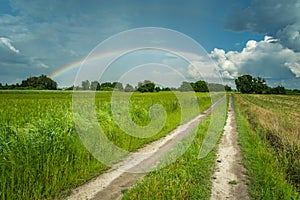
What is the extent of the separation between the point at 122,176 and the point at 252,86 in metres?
155

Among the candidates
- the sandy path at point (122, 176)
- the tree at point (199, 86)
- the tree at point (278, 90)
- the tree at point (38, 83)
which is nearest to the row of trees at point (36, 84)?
the tree at point (38, 83)

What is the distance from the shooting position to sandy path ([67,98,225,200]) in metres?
5.46

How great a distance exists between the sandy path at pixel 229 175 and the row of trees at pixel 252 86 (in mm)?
136235

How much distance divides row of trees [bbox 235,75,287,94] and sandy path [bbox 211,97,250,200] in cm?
13624

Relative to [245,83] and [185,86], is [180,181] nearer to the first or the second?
[185,86]

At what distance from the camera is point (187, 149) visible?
8656 mm

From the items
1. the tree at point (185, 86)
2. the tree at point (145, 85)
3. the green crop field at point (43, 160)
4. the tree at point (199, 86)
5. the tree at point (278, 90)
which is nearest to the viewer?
the green crop field at point (43, 160)

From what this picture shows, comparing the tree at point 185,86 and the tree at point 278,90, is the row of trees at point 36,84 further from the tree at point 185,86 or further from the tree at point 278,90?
the tree at point 278,90

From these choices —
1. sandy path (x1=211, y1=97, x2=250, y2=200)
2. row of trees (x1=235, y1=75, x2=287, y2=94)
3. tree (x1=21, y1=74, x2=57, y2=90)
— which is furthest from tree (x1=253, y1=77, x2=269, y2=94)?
sandy path (x1=211, y1=97, x2=250, y2=200)

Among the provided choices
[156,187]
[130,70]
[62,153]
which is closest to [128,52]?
[130,70]

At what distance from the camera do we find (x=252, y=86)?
147875 mm

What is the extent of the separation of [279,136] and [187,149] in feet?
11.5

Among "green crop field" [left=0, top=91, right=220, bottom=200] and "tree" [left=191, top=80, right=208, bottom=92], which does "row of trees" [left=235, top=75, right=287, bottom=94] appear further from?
"green crop field" [left=0, top=91, right=220, bottom=200]

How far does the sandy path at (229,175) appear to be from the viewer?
5.47m
